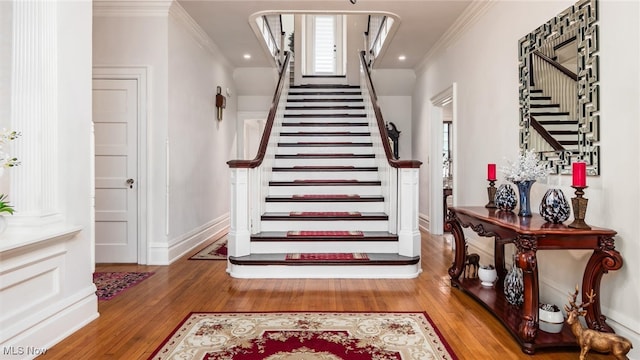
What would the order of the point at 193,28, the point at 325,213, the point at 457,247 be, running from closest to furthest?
the point at 457,247, the point at 325,213, the point at 193,28

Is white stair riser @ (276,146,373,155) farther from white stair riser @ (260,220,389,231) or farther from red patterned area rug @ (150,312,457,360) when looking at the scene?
red patterned area rug @ (150,312,457,360)

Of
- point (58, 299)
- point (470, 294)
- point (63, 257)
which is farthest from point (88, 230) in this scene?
point (470, 294)

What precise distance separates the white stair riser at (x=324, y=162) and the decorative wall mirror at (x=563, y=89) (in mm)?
2463

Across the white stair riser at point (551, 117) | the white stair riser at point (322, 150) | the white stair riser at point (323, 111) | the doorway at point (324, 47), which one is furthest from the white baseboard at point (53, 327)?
the doorway at point (324, 47)

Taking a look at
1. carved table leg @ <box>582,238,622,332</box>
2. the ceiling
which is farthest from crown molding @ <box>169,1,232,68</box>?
carved table leg @ <box>582,238,622,332</box>

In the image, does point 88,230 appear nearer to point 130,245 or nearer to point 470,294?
point 130,245

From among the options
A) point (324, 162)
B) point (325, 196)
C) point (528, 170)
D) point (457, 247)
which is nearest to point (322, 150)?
point (324, 162)

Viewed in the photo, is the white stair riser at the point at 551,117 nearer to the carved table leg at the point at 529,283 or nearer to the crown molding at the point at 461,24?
the carved table leg at the point at 529,283

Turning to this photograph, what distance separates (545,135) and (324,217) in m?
2.09

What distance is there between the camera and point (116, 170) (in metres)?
4.02

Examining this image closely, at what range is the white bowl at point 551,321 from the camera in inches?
86.8

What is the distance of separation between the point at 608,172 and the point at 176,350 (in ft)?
8.37

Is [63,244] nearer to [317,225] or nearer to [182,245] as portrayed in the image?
[182,245]

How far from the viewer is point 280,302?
2.88 metres
